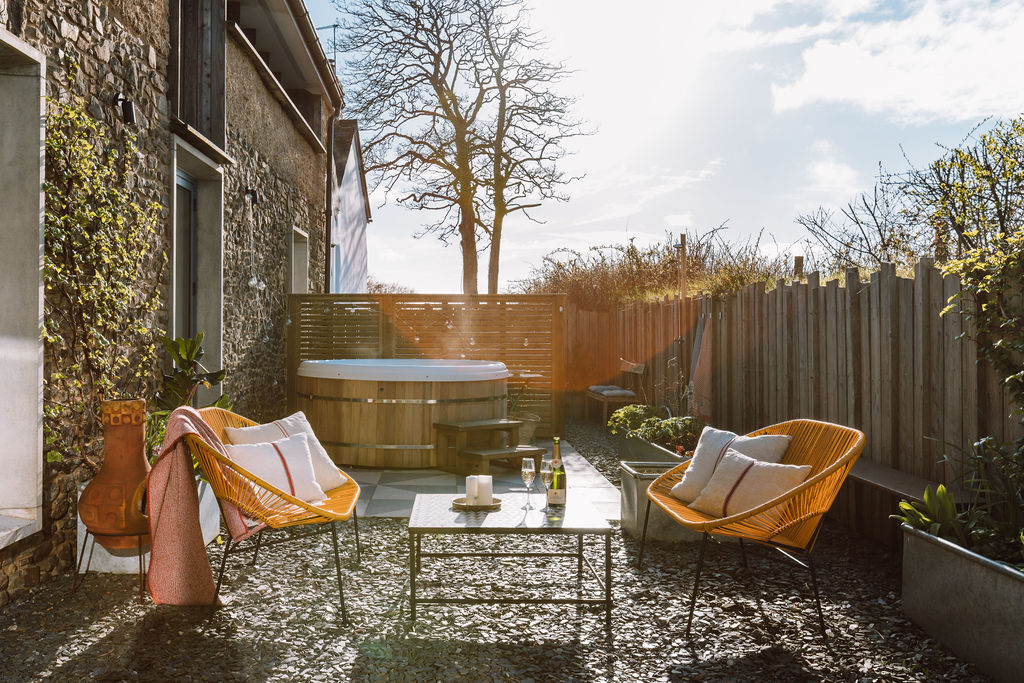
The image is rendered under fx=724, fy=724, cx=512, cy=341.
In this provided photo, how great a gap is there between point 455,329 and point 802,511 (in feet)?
19.2

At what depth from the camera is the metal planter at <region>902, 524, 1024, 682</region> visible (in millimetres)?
2398

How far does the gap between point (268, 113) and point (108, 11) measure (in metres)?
3.65

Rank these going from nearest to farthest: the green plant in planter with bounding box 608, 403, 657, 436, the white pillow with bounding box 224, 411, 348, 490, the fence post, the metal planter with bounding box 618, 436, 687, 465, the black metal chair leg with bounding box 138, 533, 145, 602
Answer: the black metal chair leg with bounding box 138, 533, 145, 602
the white pillow with bounding box 224, 411, 348, 490
the metal planter with bounding box 618, 436, 687, 465
the green plant in planter with bounding box 608, 403, 657, 436
the fence post

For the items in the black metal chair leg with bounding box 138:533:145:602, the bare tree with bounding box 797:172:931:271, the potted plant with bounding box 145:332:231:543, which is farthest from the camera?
the bare tree with bounding box 797:172:931:271

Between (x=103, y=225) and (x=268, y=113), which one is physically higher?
(x=268, y=113)

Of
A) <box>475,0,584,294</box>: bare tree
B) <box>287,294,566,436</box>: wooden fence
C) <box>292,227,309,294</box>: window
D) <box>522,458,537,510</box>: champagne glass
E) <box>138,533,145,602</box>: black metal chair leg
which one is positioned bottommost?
<box>138,533,145,602</box>: black metal chair leg

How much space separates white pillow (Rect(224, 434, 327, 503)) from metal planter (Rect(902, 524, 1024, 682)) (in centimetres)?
261

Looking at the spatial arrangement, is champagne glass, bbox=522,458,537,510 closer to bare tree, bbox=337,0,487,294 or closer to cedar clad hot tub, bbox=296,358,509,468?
cedar clad hot tub, bbox=296,358,509,468

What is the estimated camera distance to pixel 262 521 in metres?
3.27

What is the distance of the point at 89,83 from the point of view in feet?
12.5

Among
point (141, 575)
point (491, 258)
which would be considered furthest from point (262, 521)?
point (491, 258)

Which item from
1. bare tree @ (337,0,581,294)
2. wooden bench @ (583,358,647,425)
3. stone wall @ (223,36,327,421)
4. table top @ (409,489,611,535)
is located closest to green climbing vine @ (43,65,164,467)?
table top @ (409,489,611,535)

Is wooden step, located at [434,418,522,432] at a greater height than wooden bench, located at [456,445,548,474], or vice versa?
wooden step, located at [434,418,522,432]

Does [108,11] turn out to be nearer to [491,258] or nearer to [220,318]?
[220,318]
